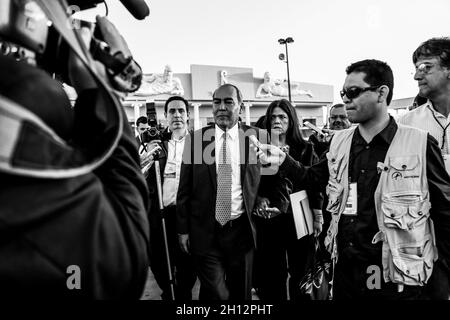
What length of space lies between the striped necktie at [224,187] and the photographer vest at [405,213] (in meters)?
1.23

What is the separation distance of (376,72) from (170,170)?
250 centimetres

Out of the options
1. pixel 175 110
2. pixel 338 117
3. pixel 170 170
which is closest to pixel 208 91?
pixel 338 117

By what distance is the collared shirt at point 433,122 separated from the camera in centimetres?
269

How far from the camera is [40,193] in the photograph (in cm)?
53

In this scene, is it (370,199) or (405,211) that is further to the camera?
(370,199)

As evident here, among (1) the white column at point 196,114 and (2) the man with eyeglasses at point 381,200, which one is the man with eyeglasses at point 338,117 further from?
(1) the white column at point 196,114

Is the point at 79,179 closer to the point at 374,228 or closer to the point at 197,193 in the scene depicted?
the point at 374,228

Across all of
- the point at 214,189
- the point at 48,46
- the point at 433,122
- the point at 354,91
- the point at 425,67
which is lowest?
the point at 214,189

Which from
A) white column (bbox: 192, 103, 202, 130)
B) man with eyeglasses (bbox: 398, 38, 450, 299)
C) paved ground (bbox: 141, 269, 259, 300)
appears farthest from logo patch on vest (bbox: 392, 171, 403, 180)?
white column (bbox: 192, 103, 202, 130)

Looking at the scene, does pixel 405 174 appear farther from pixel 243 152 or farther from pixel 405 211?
pixel 243 152

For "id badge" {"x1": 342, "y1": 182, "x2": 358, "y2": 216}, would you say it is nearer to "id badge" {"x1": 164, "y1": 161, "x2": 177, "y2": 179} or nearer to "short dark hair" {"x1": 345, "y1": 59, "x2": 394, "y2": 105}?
"short dark hair" {"x1": 345, "y1": 59, "x2": 394, "y2": 105}

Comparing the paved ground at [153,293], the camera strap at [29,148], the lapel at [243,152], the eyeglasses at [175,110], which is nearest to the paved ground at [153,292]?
the paved ground at [153,293]

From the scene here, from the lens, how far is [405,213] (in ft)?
6.48

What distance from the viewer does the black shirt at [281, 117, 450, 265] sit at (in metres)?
2.02
